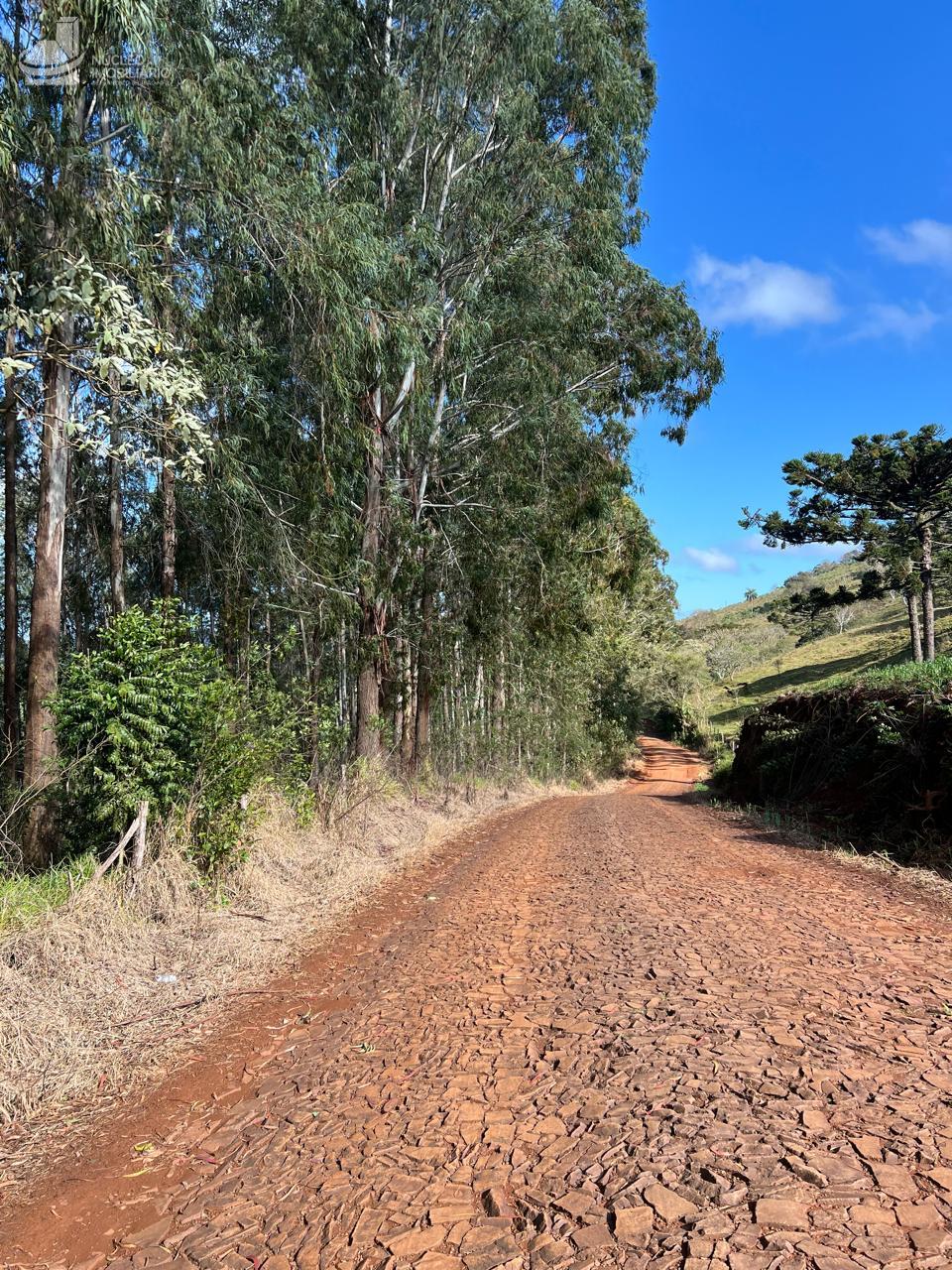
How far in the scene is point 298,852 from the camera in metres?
7.35

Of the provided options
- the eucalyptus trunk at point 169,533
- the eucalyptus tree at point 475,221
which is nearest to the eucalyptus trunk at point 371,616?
the eucalyptus tree at point 475,221

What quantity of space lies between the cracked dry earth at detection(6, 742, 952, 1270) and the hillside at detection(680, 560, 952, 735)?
81.2ft

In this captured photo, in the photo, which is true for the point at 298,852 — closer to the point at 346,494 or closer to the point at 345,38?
the point at 346,494

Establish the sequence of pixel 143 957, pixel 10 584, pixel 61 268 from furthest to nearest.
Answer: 1. pixel 10 584
2. pixel 61 268
3. pixel 143 957

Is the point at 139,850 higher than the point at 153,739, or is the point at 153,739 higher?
the point at 153,739

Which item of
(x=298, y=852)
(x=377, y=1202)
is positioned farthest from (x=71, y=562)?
(x=377, y=1202)

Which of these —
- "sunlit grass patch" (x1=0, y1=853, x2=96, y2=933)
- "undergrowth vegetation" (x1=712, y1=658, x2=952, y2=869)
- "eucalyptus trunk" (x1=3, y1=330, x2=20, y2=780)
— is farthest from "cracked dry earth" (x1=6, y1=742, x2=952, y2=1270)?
"eucalyptus trunk" (x1=3, y1=330, x2=20, y2=780)

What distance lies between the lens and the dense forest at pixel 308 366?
19.0 feet

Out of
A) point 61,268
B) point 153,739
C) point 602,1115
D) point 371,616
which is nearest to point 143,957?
point 153,739

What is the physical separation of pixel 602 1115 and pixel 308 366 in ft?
25.6

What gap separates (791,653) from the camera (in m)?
53.2

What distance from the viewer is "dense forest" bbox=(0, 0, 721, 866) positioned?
579 centimetres

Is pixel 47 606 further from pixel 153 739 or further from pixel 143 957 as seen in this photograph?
pixel 143 957

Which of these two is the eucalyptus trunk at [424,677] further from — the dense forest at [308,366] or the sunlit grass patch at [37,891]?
the sunlit grass patch at [37,891]
